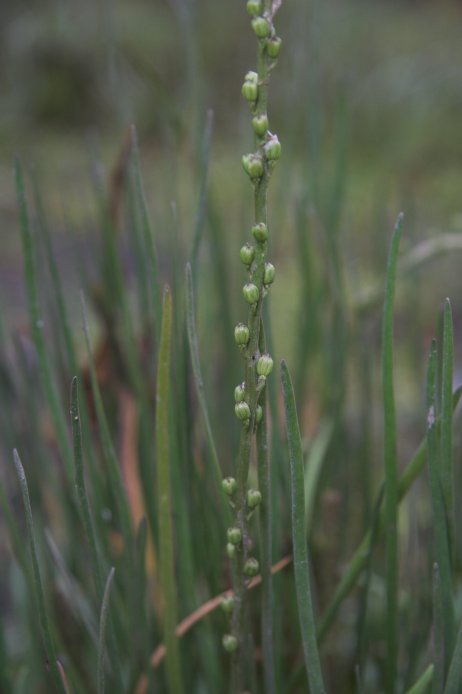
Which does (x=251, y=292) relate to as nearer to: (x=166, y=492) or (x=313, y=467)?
(x=166, y=492)

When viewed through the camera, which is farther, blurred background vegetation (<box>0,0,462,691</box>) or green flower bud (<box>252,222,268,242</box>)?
blurred background vegetation (<box>0,0,462,691</box>)

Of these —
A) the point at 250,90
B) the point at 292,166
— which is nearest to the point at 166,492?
the point at 250,90

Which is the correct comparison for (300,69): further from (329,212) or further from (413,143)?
(413,143)

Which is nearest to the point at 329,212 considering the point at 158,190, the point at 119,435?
the point at 119,435

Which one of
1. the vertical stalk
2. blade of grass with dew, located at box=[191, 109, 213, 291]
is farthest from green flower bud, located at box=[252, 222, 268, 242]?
blade of grass with dew, located at box=[191, 109, 213, 291]

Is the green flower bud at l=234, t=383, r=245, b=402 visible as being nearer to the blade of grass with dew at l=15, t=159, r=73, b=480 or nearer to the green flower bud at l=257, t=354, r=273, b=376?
the green flower bud at l=257, t=354, r=273, b=376

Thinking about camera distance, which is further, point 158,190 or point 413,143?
point 413,143
